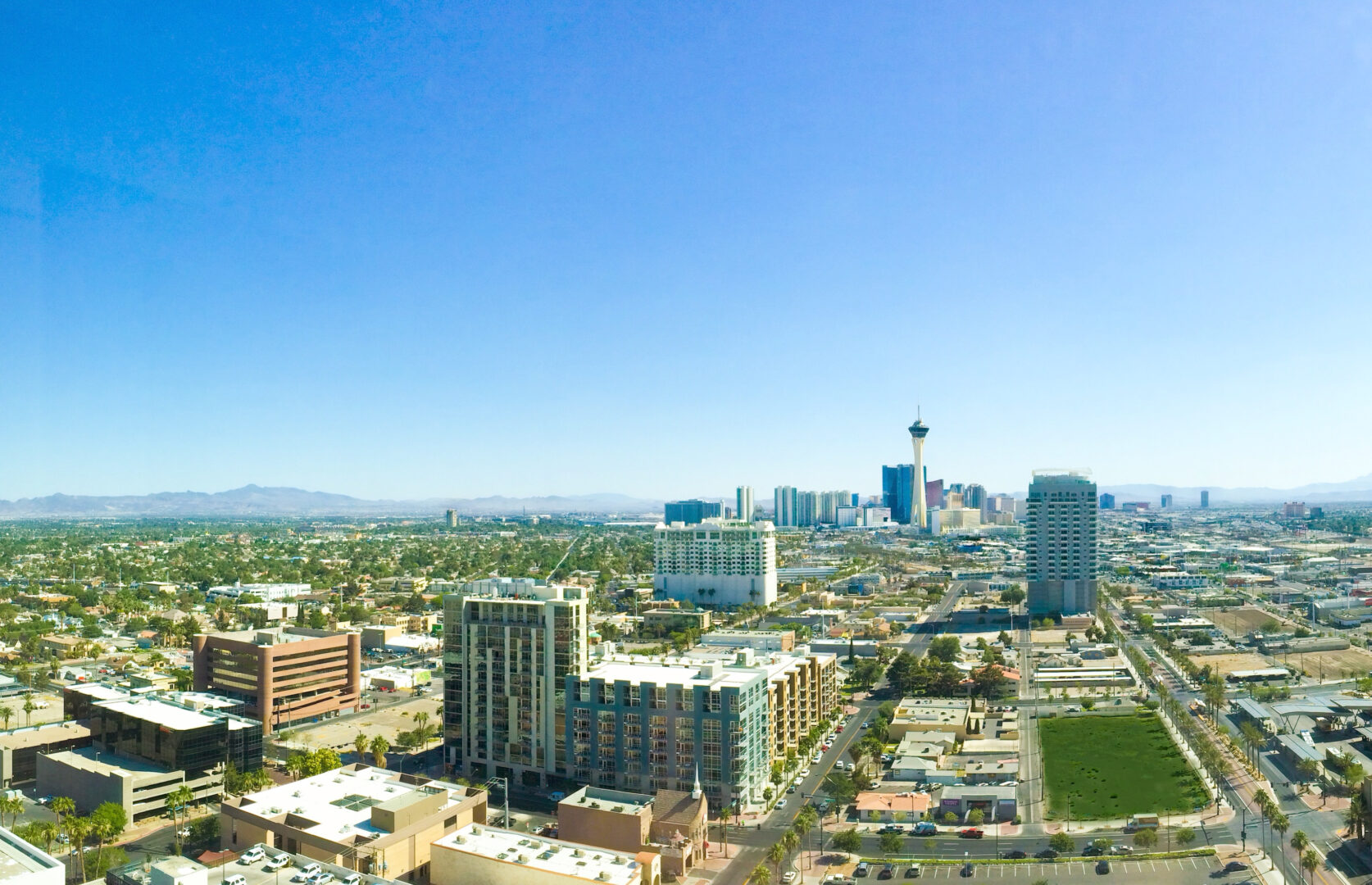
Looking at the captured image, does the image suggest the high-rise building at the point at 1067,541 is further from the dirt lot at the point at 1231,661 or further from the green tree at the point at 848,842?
the green tree at the point at 848,842

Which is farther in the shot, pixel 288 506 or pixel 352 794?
pixel 288 506

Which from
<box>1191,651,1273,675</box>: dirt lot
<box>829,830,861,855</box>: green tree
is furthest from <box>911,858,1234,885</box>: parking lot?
<box>1191,651,1273,675</box>: dirt lot

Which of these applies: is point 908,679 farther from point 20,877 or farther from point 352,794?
point 20,877

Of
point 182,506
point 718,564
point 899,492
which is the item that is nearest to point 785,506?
point 899,492

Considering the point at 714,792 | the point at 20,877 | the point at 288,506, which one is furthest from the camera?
the point at 288,506

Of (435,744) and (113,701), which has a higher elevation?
(113,701)

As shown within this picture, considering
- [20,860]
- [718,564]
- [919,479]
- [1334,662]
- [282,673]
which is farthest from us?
[919,479]

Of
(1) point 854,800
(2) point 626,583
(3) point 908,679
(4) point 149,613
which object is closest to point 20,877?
(1) point 854,800

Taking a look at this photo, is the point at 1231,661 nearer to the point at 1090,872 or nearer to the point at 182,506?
the point at 1090,872
